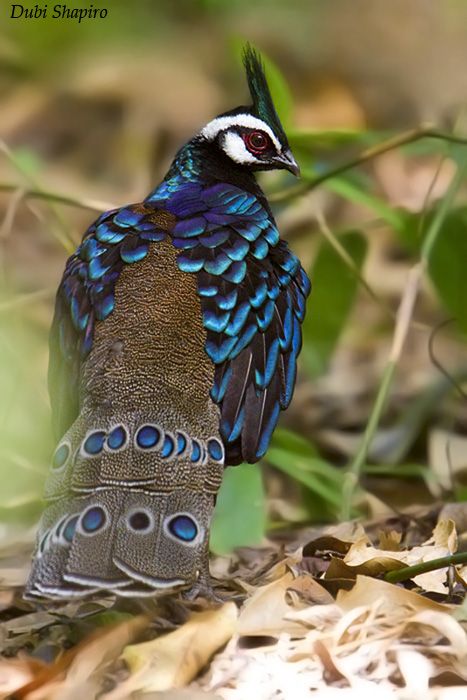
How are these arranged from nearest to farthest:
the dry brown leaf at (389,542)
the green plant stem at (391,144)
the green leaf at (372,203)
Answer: the dry brown leaf at (389,542) < the green plant stem at (391,144) < the green leaf at (372,203)

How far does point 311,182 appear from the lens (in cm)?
571

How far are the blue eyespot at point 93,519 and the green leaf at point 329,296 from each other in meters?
2.70

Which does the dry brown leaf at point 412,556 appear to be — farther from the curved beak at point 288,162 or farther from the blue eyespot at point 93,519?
the curved beak at point 288,162

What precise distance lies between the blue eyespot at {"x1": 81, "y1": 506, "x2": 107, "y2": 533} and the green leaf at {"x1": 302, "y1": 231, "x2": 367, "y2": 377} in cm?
270

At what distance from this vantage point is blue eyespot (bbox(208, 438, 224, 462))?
153 inches

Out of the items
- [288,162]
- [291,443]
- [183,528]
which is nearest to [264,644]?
[183,528]

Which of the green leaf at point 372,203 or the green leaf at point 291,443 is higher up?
the green leaf at point 372,203

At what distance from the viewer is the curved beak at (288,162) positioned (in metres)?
4.95

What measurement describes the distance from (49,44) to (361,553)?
25.9 feet

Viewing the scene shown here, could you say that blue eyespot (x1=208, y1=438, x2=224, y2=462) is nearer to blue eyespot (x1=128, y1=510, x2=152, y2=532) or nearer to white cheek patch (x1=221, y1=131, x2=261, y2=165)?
blue eyespot (x1=128, y1=510, x2=152, y2=532)

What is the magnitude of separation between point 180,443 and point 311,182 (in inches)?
86.2

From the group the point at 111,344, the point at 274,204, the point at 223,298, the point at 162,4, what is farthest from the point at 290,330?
the point at 162,4

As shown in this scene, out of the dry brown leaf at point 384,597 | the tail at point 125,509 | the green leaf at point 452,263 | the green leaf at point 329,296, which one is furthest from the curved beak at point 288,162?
the dry brown leaf at point 384,597

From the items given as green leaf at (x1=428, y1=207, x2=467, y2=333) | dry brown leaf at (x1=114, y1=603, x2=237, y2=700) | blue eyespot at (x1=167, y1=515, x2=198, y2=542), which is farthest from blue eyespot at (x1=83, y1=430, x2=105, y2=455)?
green leaf at (x1=428, y1=207, x2=467, y2=333)
